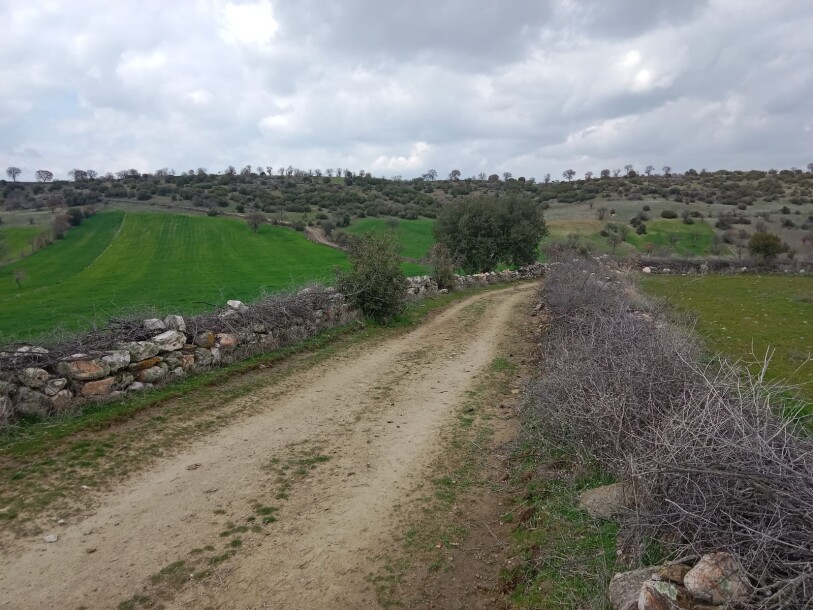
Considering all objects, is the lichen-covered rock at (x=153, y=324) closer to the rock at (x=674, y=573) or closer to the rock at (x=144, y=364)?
the rock at (x=144, y=364)

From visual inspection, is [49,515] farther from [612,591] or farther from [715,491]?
[715,491]

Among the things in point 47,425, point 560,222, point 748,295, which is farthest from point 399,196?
point 47,425

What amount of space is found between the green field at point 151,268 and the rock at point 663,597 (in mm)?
13767

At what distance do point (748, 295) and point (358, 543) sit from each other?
2756 cm

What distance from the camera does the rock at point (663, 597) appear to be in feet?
9.04

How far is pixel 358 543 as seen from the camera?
475 cm

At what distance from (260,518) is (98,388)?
177 inches

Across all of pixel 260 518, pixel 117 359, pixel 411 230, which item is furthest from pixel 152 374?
pixel 411 230

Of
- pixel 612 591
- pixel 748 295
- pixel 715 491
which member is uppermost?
pixel 715 491

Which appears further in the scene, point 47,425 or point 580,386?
point 47,425

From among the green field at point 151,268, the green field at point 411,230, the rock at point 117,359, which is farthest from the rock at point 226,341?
the green field at point 411,230

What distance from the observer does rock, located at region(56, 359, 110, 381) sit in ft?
25.6

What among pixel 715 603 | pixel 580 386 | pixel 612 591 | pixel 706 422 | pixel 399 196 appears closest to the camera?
pixel 715 603

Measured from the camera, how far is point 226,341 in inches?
417
